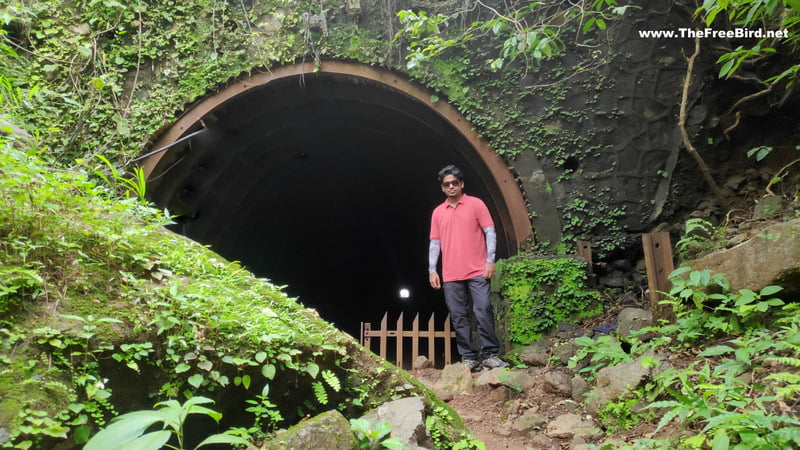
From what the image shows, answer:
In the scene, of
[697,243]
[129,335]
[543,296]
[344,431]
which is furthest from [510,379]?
[129,335]

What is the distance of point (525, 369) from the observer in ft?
14.2

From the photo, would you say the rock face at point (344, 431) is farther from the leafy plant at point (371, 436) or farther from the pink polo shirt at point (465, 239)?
the pink polo shirt at point (465, 239)

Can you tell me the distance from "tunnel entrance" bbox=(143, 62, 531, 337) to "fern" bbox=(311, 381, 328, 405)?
11.7 feet

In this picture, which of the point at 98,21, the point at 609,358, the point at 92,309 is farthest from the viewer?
the point at 98,21

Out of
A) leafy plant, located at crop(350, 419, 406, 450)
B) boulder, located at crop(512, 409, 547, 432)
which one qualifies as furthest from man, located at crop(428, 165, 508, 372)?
leafy plant, located at crop(350, 419, 406, 450)

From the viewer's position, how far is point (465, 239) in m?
4.91

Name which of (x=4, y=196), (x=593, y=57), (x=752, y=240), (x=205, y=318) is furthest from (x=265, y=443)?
(x=593, y=57)

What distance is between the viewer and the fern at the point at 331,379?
87.0 inches

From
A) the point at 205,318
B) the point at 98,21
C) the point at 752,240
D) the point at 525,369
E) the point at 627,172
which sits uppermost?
the point at 98,21

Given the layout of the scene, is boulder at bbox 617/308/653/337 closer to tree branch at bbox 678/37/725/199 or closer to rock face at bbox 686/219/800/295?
rock face at bbox 686/219/800/295

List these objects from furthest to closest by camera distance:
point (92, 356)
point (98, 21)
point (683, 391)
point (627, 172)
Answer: point (98, 21), point (627, 172), point (683, 391), point (92, 356)

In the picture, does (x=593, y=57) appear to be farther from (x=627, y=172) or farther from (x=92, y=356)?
(x=92, y=356)

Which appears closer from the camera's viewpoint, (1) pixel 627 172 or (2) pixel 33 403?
(2) pixel 33 403

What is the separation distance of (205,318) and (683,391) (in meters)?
2.64
